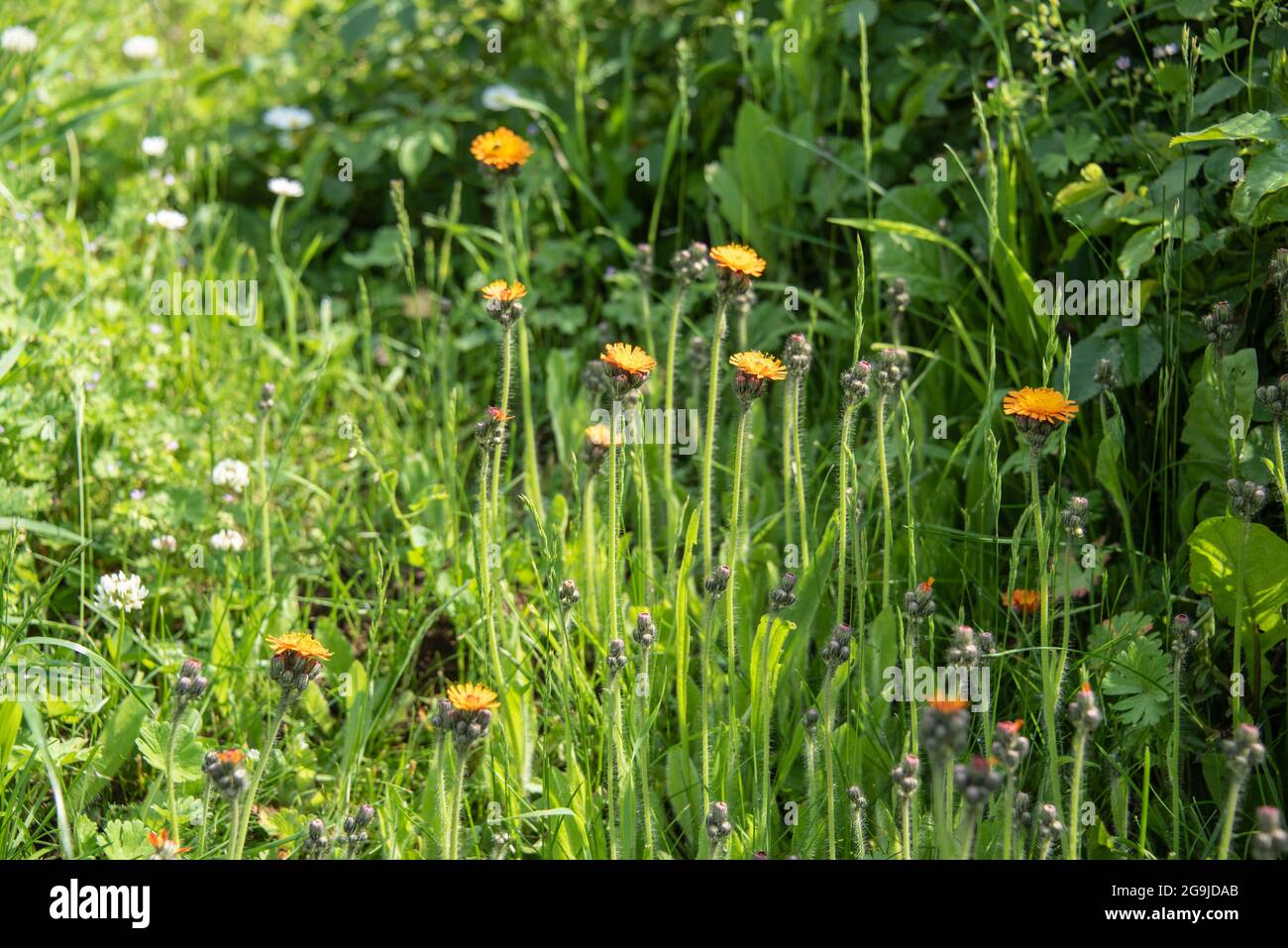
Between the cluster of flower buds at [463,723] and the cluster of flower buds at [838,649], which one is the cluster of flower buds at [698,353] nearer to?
the cluster of flower buds at [838,649]

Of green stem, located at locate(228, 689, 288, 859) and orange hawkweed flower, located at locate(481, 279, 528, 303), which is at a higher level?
orange hawkweed flower, located at locate(481, 279, 528, 303)

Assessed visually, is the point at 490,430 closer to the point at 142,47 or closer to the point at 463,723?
the point at 463,723

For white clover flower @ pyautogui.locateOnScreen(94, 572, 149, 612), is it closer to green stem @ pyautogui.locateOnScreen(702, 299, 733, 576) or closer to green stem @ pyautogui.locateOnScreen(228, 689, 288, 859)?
green stem @ pyautogui.locateOnScreen(228, 689, 288, 859)

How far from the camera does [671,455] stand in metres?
2.88

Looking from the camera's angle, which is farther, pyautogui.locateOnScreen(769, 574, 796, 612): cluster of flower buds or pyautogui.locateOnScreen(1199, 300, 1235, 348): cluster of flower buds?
pyautogui.locateOnScreen(1199, 300, 1235, 348): cluster of flower buds

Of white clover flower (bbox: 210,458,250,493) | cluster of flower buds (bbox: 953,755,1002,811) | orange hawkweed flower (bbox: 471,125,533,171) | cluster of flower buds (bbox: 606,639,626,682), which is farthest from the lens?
white clover flower (bbox: 210,458,250,493)

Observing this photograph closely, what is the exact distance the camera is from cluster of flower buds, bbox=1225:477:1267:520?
1.88m

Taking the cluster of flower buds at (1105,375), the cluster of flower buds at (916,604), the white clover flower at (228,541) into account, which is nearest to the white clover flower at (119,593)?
the white clover flower at (228,541)

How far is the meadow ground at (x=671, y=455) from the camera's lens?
2020 millimetres

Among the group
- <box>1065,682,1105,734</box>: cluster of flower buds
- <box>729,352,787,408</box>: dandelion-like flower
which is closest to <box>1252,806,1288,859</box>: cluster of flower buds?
<box>1065,682,1105,734</box>: cluster of flower buds

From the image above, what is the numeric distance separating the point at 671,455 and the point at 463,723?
49.2 inches

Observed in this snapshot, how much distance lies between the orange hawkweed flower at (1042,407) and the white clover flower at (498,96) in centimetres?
203

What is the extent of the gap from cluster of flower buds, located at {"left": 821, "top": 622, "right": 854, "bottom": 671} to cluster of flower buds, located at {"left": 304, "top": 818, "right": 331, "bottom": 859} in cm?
74
